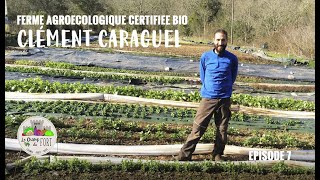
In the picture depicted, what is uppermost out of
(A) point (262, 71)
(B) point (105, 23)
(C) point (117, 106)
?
(B) point (105, 23)

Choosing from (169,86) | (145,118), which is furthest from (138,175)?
(169,86)

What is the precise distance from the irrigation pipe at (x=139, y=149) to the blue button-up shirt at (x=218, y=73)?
105 centimetres

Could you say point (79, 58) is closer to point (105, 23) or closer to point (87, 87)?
point (87, 87)

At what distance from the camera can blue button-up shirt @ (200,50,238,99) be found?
6.08 m

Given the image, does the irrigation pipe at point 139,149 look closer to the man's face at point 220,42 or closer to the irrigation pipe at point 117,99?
the man's face at point 220,42

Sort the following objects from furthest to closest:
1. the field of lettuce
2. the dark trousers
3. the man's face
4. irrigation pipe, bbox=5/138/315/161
A: irrigation pipe, bbox=5/138/315/161
the dark trousers
the man's face
the field of lettuce

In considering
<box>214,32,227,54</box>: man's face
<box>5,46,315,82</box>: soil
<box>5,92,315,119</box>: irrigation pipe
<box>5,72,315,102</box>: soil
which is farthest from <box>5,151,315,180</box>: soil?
<box>5,72,315,102</box>: soil

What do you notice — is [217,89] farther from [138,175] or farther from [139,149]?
[138,175]

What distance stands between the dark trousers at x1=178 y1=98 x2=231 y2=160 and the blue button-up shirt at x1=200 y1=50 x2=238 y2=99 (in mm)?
133

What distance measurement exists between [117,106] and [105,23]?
2403mm

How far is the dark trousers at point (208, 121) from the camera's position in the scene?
20.3 feet

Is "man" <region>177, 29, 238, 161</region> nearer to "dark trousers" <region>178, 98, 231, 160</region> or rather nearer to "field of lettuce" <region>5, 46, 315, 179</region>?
"dark trousers" <region>178, 98, 231, 160</region>
